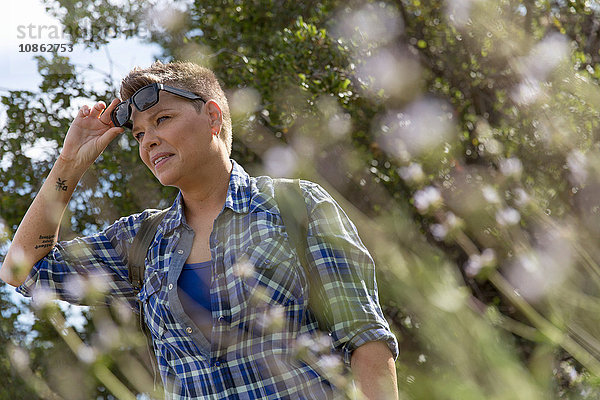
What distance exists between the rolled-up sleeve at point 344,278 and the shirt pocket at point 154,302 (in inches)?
18.3

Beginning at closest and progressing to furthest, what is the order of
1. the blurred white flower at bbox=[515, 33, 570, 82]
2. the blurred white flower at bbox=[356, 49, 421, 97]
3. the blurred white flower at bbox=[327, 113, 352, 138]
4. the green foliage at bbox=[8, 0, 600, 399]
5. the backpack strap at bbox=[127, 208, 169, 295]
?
the backpack strap at bbox=[127, 208, 169, 295]
the blurred white flower at bbox=[515, 33, 570, 82]
the green foliage at bbox=[8, 0, 600, 399]
the blurred white flower at bbox=[327, 113, 352, 138]
the blurred white flower at bbox=[356, 49, 421, 97]

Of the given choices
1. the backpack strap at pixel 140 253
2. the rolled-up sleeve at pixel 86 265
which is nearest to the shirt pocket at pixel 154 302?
the backpack strap at pixel 140 253

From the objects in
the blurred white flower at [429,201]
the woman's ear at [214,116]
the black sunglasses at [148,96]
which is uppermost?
the blurred white flower at [429,201]

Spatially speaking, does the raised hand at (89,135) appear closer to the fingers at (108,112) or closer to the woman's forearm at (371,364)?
the fingers at (108,112)

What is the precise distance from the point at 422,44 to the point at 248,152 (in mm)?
1560

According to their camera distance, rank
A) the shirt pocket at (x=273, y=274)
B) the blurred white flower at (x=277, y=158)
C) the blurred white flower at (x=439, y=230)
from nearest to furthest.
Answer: the blurred white flower at (x=439, y=230)
the shirt pocket at (x=273, y=274)
the blurred white flower at (x=277, y=158)

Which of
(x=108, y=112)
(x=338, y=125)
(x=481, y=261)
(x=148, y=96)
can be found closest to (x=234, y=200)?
(x=148, y=96)

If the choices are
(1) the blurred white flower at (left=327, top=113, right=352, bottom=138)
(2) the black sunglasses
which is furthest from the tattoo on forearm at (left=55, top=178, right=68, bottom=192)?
(1) the blurred white flower at (left=327, top=113, right=352, bottom=138)

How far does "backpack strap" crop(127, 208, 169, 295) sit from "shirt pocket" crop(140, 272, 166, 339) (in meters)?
0.10

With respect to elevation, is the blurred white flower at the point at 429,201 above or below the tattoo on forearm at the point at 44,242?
above

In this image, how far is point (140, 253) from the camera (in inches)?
93.4

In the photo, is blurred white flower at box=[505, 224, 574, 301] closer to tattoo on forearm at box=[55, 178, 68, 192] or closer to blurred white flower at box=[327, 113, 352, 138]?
tattoo on forearm at box=[55, 178, 68, 192]

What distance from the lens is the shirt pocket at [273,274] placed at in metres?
2.01

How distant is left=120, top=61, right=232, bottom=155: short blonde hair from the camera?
7.95ft
